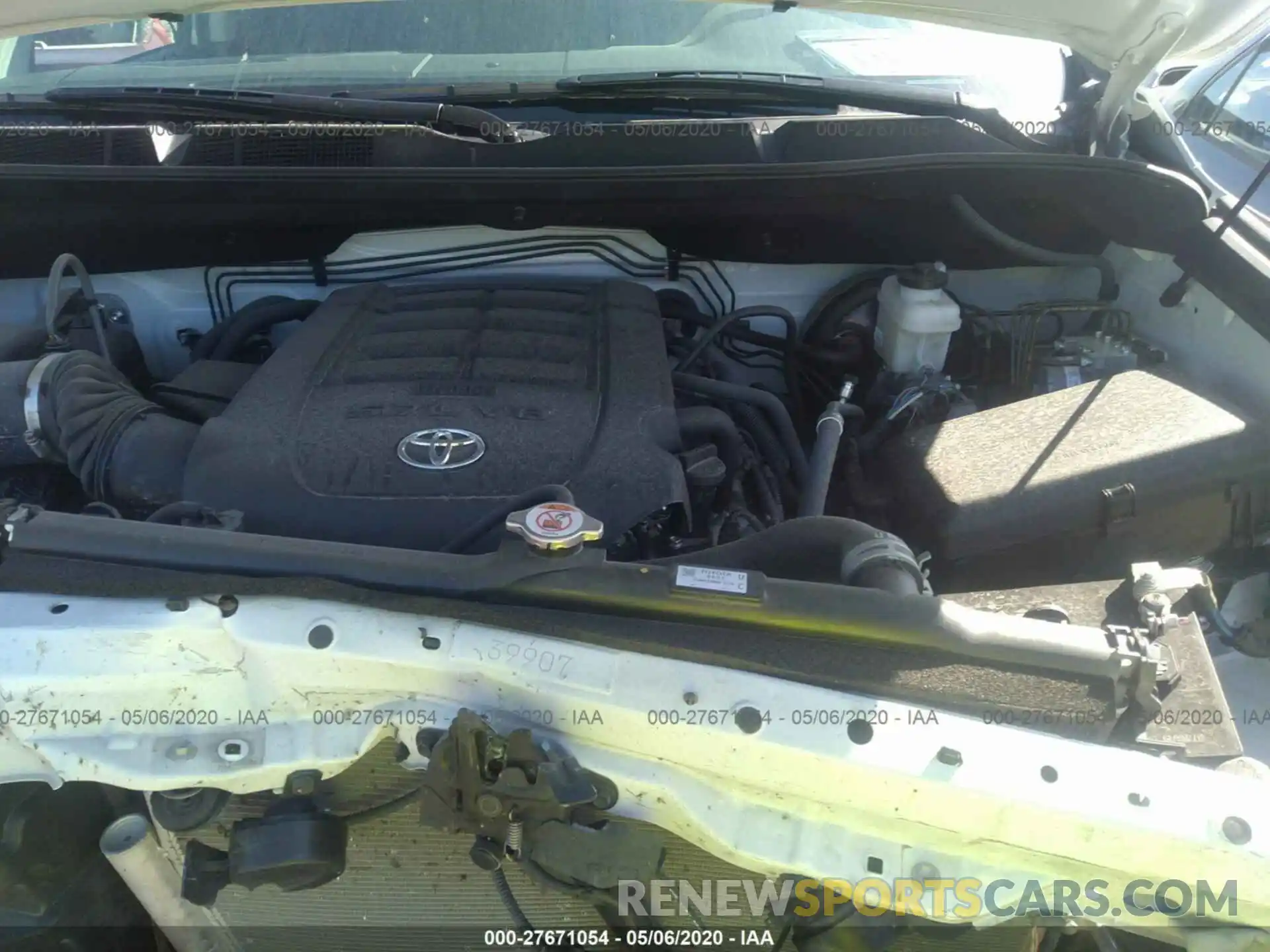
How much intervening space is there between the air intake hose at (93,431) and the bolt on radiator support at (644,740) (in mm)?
295

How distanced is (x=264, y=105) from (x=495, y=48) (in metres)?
0.40

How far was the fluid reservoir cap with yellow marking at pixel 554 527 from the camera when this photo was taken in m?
0.90

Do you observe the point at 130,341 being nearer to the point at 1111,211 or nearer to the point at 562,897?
the point at 562,897

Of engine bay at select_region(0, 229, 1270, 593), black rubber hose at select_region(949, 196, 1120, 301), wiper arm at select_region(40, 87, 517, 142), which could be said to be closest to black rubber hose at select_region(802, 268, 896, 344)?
engine bay at select_region(0, 229, 1270, 593)

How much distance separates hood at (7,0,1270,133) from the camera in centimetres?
125

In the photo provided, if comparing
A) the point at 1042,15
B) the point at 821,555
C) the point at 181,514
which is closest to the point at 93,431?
the point at 181,514

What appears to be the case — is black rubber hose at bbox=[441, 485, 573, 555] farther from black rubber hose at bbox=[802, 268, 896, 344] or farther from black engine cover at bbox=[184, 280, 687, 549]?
black rubber hose at bbox=[802, 268, 896, 344]

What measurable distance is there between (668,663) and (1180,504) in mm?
796

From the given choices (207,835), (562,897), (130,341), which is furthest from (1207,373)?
(130,341)

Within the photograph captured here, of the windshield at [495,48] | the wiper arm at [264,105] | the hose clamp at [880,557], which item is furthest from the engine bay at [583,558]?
the windshield at [495,48]

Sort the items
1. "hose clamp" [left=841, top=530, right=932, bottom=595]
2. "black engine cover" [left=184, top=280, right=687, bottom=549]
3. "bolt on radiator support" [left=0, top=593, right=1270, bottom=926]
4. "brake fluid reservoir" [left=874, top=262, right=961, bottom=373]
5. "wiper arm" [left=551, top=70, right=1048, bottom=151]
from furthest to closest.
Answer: "wiper arm" [left=551, top=70, right=1048, bottom=151] → "brake fluid reservoir" [left=874, top=262, right=961, bottom=373] → "black engine cover" [left=184, top=280, right=687, bottom=549] → "hose clamp" [left=841, top=530, right=932, bottom=595] → "bolt on radiator support" [left=0, top=593, right=1270, bottom=926]

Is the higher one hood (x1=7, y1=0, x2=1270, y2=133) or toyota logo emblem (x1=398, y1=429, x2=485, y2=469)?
hood (x1=7, y1=0, x2=1270, y2=133)

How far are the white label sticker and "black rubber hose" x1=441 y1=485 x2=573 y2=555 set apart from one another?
5.7 inches

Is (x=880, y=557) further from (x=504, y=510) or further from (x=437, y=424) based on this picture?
(x=437, y=424)
